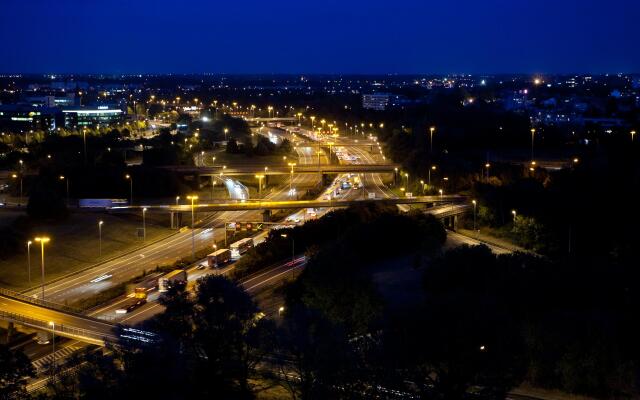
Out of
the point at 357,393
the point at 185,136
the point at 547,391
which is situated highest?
the point at 185,136

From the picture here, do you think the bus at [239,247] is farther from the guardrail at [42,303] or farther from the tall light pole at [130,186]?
the tall light pole at [130,186]

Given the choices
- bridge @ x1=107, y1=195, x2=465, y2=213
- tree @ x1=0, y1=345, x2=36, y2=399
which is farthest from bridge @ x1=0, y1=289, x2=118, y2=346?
bridge @ x1=107, y1=195, x2=465, y2=213

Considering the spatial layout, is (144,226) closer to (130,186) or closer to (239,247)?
(239,247)

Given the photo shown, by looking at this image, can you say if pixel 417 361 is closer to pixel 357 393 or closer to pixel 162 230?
pixel 357 393

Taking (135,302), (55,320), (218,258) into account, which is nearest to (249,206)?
(218,258)

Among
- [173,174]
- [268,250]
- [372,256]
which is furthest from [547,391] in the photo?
[173,174]

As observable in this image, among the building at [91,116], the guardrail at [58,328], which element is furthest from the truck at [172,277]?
the building at [91,116]
